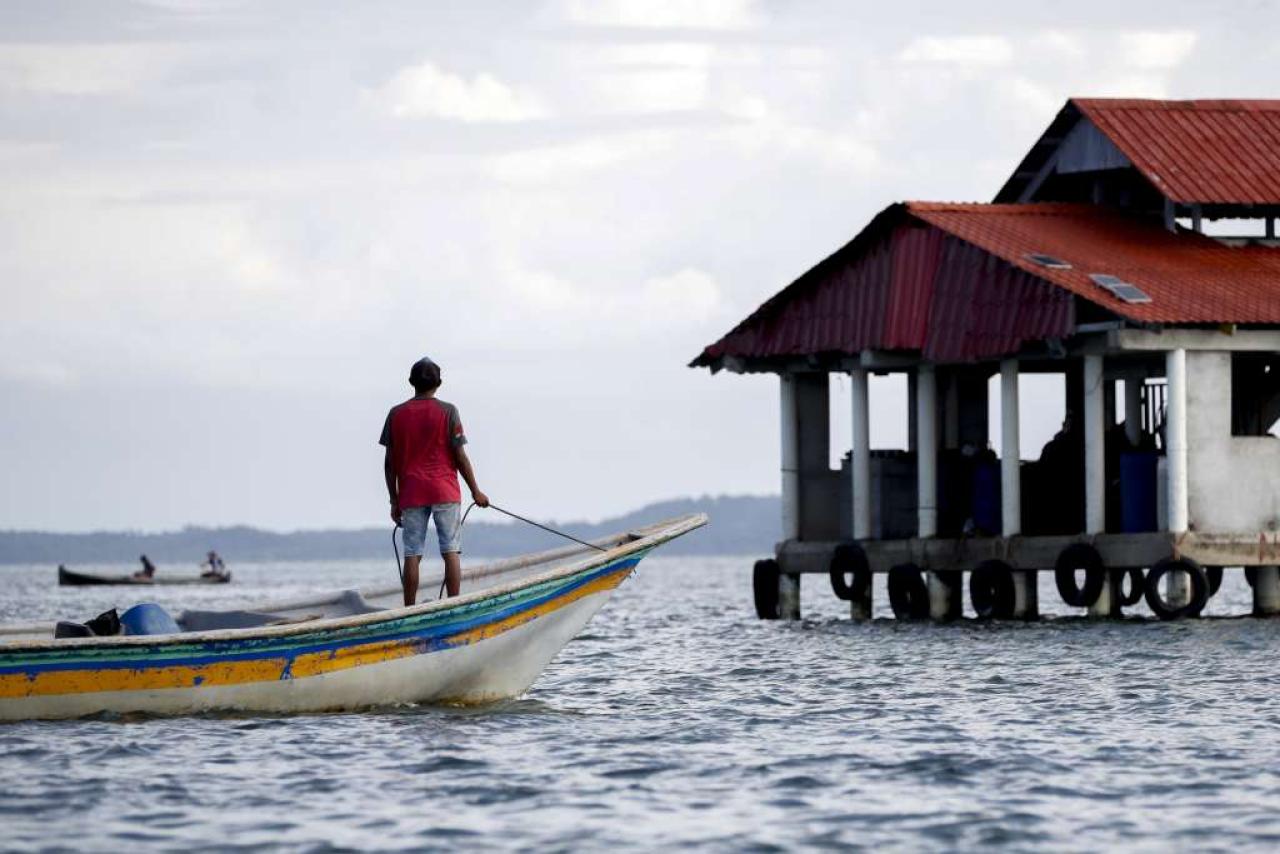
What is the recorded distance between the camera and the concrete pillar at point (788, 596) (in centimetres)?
4097

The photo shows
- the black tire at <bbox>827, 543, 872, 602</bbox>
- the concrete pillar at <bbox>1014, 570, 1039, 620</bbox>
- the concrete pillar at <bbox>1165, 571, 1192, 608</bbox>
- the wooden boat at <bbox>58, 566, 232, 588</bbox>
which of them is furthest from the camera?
the wooden boat at <bbox>58, 566, 232, 588</bbox>

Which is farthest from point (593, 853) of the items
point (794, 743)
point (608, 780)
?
point (794, 743)

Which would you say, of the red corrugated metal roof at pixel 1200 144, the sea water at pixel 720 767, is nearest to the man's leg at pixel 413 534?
the sea water at pixel 720 767

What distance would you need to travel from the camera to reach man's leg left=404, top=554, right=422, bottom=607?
22.3m

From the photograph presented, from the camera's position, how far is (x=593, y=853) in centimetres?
1562

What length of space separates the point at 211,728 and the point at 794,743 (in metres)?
4.94

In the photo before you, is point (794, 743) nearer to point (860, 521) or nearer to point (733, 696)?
point (733, 696)

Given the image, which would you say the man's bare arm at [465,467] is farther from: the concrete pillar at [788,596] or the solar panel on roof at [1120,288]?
the concrete pillar at [788,596]

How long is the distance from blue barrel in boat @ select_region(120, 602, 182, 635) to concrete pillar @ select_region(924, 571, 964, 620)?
17.6 meters

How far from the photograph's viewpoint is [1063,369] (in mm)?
41062

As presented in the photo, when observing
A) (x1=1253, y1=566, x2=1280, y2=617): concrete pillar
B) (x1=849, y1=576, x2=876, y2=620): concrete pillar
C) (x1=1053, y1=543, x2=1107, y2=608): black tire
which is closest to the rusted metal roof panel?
(x1=1053, y1=543, x2=1107, y2=608): black tire

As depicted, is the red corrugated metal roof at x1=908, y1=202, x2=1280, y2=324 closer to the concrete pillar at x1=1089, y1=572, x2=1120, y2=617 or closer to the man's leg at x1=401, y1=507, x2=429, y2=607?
the concrete pillar at x1=1089, y1=572, x2=1120, y2=617

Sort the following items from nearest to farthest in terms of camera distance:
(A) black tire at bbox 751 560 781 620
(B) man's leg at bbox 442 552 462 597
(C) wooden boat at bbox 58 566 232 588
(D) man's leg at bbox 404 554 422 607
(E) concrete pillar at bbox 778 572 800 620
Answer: (B) man's leg at bbox 442 552 462 597 → (D) man's leg at bbox 404 554 422 607 → (E) concrete pillar at bbox 778 572 800 620 → (A) black tire at bbox 751 560 781 620 → (C) wooden boat at bbox 58 566 232 588

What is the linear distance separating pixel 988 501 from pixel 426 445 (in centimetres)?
1679
